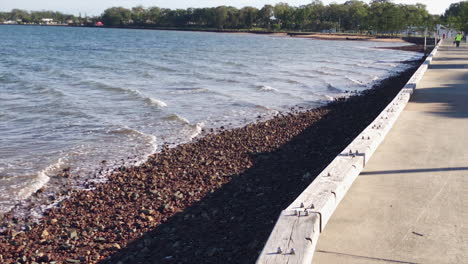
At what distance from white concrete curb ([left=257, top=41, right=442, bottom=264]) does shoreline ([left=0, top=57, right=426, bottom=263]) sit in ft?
3.18

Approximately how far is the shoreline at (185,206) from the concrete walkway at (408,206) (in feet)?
3.59

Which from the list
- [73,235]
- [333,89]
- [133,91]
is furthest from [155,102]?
[73,235]

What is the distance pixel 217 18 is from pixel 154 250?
195948 mm

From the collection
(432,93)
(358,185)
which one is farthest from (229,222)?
(432,93)

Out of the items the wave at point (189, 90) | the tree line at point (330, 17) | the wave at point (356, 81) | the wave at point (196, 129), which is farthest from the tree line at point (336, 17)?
the wave at point (196, 129)

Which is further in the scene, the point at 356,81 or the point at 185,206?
the point at 356,81

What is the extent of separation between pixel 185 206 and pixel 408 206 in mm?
3387

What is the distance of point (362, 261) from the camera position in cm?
417

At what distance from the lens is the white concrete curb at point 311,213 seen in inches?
147

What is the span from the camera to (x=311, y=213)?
4.34 m

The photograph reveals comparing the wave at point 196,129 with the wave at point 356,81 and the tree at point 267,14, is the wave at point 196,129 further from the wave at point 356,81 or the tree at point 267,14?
the tree at point 267,14

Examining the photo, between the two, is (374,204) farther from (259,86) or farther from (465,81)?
(259,86)

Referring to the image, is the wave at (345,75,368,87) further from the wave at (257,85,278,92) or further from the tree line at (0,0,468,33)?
the tree line at (0,0,468,33)

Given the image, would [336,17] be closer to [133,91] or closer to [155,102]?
[133,91]
